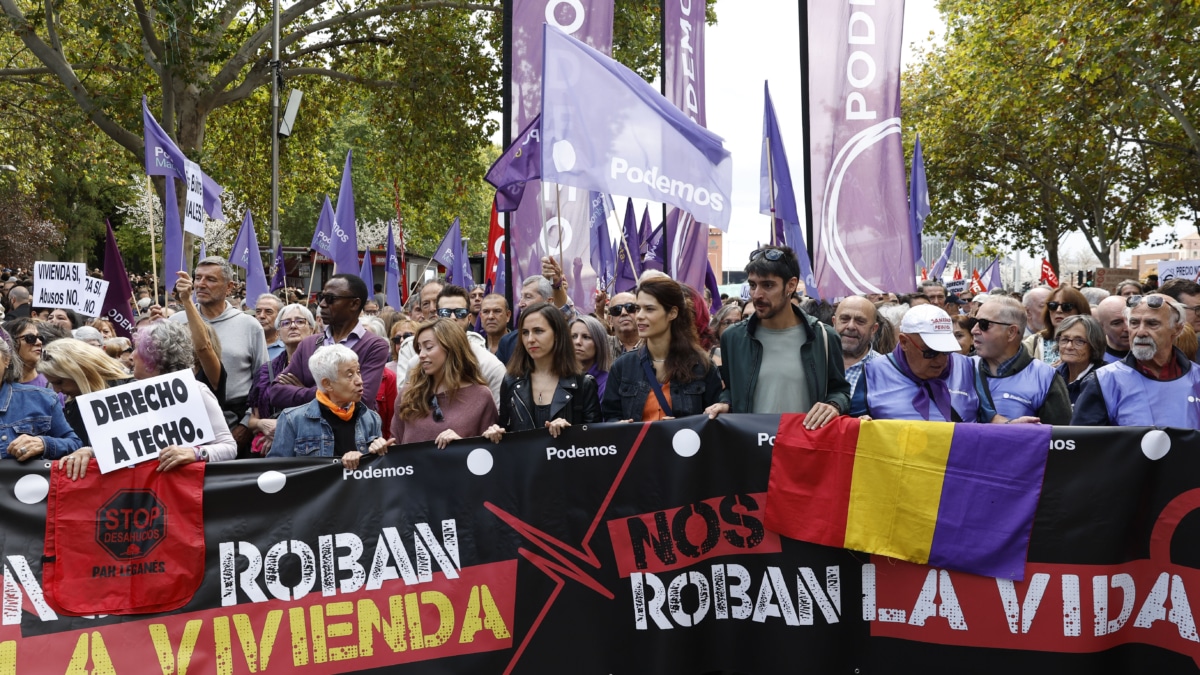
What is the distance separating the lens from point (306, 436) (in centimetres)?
505

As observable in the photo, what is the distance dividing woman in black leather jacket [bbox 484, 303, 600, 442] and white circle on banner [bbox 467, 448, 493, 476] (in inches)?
15.5

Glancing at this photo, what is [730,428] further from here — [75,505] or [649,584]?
[75,505]

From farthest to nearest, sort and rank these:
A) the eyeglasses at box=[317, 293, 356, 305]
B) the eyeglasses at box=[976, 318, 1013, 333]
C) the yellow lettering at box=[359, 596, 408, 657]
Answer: the eyeglasses at box=[317, 293, 356, 305], the eyeglasses at box=[976, 318, 1013, 333], the yellow lettering at box=[359, 596, 408, 657]

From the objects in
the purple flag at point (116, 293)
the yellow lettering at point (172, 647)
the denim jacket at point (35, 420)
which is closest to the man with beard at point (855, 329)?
the yellow lettering at point (172, 647)

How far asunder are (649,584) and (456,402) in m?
1.30

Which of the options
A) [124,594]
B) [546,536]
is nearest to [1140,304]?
[546,536]

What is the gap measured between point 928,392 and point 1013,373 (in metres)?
0.76

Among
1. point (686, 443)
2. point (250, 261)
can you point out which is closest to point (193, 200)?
point (686, 443)

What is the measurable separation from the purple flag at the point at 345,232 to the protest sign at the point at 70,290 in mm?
Result: 3131

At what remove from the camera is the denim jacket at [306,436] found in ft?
16.5

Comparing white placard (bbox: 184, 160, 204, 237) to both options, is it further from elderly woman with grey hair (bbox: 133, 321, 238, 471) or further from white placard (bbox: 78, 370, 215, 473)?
white placard (bbox: 78, 370, 215, 473)

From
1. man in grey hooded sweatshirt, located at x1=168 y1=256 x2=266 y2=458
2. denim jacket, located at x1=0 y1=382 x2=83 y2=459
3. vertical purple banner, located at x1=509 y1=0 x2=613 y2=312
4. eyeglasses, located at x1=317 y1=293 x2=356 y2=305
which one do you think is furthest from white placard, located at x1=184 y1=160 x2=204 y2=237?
denim jacket, located at x1=0 y1=382 x2=83 y2=459

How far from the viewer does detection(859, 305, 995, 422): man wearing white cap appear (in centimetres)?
483

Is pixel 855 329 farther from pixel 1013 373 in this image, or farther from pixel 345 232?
pixel 345 232
